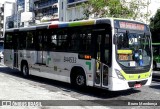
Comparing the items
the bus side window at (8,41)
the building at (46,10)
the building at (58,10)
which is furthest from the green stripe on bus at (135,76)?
the building at (46,10)

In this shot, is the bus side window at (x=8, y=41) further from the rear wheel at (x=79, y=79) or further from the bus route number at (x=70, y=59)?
the rear wheel at (x=79, y=79)

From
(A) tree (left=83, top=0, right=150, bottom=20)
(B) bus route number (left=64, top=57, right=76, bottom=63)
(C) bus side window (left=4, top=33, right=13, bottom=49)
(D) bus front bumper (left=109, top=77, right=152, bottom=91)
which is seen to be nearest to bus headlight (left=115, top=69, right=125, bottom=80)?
(D) bus front bumper (left=109, top=77, right=152, bottom=91)

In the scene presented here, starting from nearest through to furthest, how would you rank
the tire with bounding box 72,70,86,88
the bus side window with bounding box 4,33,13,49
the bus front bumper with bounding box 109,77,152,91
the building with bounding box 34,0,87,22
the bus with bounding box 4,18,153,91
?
the bus front bumper with bounding box 109,77,152,91 < the bus with bounding box 4,18,153,91 < the tire with bounding box 72,70,86,88 < the bus side window with bounding box 4,33,13,49 < the building with bounding box 34,0,87,22

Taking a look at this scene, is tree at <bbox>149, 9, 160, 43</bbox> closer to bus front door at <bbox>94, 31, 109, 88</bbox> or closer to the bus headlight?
bus front door at <bbox>94, 31, 109, 88</bbox>

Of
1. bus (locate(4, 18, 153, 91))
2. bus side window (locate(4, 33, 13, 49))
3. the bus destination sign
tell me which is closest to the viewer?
bus (locate(4, 18, 153, 91))

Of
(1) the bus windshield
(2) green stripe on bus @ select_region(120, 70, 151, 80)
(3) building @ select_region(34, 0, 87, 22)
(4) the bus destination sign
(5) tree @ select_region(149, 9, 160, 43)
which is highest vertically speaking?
(3) building @ select_region(34, 0, 87, 22)

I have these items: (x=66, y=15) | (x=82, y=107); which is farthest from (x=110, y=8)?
(x=66, y=15)

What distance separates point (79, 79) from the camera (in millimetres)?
11742

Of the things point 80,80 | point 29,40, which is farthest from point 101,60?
point 29,40

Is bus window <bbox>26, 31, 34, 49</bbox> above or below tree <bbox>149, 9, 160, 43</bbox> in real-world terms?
below

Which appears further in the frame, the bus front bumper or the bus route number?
the bus route number

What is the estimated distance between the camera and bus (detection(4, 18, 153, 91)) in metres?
10.1

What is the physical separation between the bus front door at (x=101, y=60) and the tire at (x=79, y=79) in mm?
911

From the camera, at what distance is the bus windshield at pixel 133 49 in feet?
33.3
